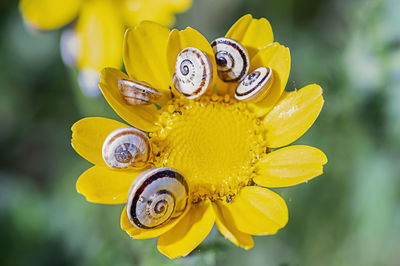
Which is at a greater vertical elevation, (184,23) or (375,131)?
(184,23)

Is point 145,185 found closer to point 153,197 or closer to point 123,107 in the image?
point 153,197

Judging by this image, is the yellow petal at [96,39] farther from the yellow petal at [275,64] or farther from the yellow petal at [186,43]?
the yellow petal at [275,64]

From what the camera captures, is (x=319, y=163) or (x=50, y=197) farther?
(x=50, y=197)

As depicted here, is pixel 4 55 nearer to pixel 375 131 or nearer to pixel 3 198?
pixel 3 198

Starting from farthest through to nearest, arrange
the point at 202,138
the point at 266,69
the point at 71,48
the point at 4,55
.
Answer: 1. the point at 4,55
2. the point at 71,48
3. the point at 202,138
4. the point at 266,69

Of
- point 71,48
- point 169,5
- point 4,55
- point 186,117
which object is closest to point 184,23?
point 169,5

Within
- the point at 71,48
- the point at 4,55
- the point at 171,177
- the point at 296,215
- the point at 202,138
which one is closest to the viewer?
the point at 171,177

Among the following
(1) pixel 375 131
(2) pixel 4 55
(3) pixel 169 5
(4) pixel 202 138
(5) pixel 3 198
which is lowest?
(5) pixel 3 198
